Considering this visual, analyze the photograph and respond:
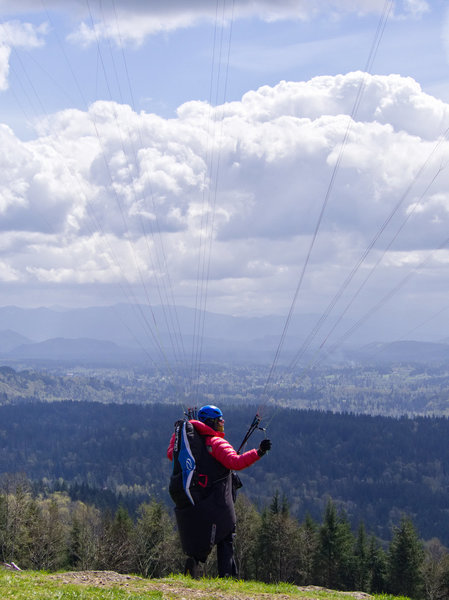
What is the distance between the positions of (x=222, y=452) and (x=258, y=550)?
59.0m

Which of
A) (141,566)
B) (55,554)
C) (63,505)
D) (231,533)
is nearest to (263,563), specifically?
(141,566)

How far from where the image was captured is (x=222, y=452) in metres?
15.3

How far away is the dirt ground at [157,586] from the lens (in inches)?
526

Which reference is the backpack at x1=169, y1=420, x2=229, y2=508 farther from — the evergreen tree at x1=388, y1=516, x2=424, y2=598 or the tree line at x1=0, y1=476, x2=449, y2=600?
the evergreen tree at x1=388, y1=516, x2=424, y2=598

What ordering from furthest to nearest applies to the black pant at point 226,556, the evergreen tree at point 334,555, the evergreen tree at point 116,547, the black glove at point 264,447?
the evergreen tree at point 334,555
the evergreen tree at point 116,547
the black pant at point 226,556
the black glove at point 264,447

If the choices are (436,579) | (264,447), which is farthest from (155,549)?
(264,447)

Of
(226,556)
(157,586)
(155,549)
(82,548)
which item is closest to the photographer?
(157,586)

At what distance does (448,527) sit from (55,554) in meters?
165

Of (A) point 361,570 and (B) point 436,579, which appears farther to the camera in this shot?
(A) point 361,570

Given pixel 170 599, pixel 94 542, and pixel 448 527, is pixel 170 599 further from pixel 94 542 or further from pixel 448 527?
pixel 448 527

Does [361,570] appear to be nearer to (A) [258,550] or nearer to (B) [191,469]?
(A) [258,550]

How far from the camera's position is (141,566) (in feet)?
205

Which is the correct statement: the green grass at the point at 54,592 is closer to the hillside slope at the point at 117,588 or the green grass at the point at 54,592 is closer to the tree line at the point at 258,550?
the hillside slope at the point at 117,588

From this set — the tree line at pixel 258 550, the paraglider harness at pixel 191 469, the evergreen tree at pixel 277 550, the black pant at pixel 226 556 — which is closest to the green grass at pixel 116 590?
the black pant at pixel 226 556
